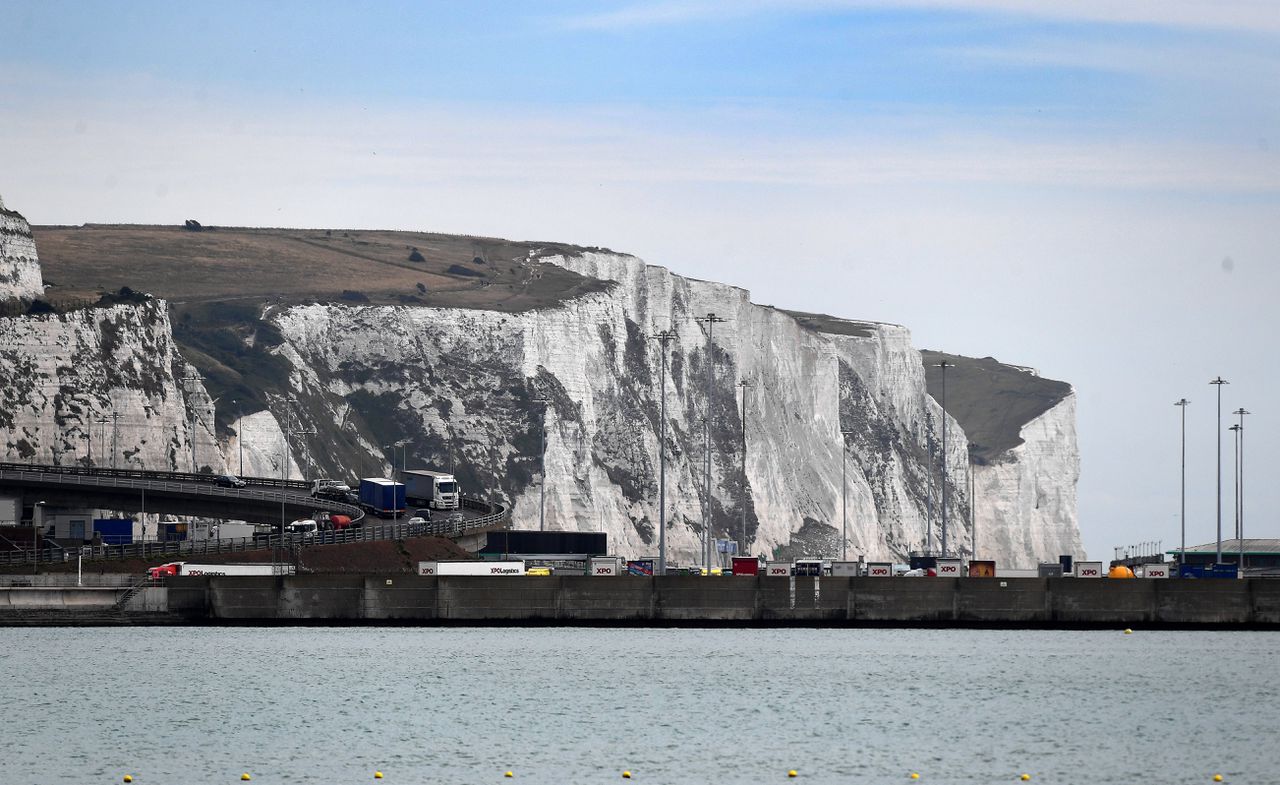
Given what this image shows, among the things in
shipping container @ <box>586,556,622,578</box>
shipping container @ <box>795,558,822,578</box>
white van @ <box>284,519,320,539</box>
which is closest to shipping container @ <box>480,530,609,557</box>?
white van @ <box>284,519,320,539</box>

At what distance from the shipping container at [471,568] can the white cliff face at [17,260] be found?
88.0 metres

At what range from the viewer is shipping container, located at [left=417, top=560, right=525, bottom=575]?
91188 millimetres

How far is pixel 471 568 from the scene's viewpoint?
93688 mm

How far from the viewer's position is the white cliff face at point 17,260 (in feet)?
557

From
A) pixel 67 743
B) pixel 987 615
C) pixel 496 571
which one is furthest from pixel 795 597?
pixel 67 743

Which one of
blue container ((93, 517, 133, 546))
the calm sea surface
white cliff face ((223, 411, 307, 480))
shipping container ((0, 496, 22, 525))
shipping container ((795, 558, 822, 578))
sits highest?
white cliff face ((223, 411, 307, 480))

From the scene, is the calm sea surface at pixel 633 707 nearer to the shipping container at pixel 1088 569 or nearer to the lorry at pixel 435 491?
the shipping container at pixel 1088 569

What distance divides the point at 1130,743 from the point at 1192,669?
2212cm

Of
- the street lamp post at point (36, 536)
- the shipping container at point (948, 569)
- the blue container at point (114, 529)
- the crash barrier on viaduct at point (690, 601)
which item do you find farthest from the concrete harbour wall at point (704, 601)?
the blue container at point (114, 529)

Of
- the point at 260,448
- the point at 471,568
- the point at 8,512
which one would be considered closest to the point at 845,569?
the point at 471,568

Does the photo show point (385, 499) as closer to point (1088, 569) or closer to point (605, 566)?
A: point (605, 566)

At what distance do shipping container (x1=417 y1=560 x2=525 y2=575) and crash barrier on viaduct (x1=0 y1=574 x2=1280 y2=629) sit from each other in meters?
6.07

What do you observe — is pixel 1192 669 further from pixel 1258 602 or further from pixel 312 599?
pixel 312 599

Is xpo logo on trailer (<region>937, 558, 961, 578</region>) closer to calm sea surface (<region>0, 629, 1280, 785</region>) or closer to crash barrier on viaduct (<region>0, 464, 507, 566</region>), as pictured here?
calm sea surface (<region>0, 629, 1280, 785</region>)
